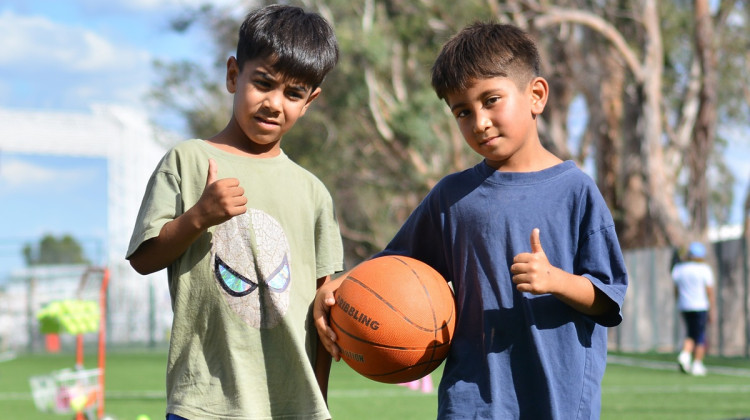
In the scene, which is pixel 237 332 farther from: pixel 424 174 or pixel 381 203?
pixel 381 203

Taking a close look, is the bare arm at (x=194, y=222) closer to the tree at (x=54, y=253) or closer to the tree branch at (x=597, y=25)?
the tree branch at (x=597, y=25)

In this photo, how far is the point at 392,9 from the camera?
83.4 ft

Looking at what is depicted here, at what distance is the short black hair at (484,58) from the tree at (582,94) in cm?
1822

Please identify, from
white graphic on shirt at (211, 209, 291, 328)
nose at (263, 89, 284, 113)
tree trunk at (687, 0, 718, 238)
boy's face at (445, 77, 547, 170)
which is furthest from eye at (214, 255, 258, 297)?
tree trunk at (687, 0, 718, 238)

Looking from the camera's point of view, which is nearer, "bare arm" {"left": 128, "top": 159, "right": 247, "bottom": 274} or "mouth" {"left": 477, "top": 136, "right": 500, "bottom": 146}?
"bare arm" {"left": 128, "top": 159, "right": 247, "bottom": 274}

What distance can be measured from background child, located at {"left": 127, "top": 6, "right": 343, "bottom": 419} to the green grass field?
5901 millimetres

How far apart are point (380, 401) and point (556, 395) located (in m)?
7.81

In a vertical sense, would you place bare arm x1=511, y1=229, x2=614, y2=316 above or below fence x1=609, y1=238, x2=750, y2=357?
above

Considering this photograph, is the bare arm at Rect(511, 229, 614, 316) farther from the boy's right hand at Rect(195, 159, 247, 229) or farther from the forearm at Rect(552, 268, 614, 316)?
the boy's right hand at Rect(195, 159, 247, 229)

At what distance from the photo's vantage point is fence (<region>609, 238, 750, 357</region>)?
19281 millimetres

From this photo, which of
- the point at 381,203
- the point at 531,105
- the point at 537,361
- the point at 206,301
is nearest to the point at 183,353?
the point at 206,301

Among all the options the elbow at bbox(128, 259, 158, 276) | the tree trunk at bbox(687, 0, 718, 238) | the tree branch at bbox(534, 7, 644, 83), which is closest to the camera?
the elbow at bbox(128, 259, 158, 276)

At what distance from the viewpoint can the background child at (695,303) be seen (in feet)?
45.1

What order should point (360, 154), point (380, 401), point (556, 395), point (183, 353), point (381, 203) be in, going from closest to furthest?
point (556, 395)
point (183, 353)
point (380, 401)
point (360, 154)
point (381, 203)
